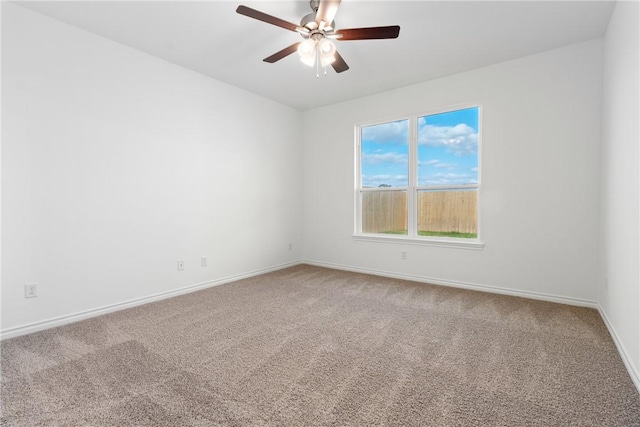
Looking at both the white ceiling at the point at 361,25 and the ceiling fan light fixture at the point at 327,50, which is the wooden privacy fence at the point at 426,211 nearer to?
the white ceiling at the point at 361,25

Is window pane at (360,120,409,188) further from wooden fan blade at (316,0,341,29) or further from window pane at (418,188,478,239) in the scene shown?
wooden fan blade at (316,0,341,29)

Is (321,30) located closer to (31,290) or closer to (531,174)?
(531,174)

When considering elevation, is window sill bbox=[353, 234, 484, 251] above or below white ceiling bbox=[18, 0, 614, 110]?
below

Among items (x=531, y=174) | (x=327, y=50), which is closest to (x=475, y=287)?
(x=531, y=174)

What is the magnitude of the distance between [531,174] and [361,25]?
7.87 feet

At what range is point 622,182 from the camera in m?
2.08

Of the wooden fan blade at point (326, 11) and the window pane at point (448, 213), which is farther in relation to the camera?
the window pane at point (448, 213)

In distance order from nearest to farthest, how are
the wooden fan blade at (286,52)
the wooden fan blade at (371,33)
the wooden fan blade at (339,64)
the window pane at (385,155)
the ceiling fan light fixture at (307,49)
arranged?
the wooden fan blade at (371,33) < the ceiling fan light fixture at (307,49) < the wooden fan blade at (286,52) < the wooden fan blade at (339,64) < the window pane at (385,155)

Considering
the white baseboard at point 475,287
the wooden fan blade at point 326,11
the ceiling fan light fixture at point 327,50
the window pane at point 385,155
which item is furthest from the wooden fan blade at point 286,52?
the white baseboard at point 475,287

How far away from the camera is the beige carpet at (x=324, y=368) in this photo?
147 cm

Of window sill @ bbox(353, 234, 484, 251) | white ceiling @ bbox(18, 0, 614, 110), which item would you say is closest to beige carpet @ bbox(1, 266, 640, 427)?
window sill @ bbox(353, 234, 484, 251)

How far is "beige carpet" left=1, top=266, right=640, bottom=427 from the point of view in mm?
1467

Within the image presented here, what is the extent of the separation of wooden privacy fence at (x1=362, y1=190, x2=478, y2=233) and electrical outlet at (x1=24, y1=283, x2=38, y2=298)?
381cm

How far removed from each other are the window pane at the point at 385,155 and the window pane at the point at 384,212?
154 mm
